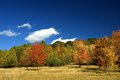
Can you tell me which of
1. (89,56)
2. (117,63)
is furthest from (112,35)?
(89,56)

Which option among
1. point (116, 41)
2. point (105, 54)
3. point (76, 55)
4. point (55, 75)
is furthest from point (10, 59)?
point (55, 75)

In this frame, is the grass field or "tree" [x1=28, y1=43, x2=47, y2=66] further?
"tree" [x1=28, y1=43, x2=47, y2=66]

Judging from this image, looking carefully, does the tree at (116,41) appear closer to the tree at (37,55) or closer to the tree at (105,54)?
the tree at (105,54)

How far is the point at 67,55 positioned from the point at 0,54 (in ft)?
109

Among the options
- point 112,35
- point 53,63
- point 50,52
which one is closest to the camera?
point 112,35

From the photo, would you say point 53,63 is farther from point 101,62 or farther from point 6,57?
point 101,62

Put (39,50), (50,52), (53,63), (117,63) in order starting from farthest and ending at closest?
(50,52)
(53,63)
(39,50)
(117,63)

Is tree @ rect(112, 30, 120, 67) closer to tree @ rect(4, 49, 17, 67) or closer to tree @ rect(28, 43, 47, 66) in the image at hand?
tree @ rect(28, 43, 47, 66)

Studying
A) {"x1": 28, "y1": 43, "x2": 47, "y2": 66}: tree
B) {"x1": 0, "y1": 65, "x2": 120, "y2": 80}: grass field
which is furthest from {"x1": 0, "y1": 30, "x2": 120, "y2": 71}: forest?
{"x1": 0, "y1": 65, "x2": 120, "y2": 80}: grass field

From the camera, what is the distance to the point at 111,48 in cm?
6894

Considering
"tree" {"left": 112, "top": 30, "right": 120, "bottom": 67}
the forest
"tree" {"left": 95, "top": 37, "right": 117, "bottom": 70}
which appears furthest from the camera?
"tree" {"left": 112, "top": 30, "right": 120, "bottom": 67}

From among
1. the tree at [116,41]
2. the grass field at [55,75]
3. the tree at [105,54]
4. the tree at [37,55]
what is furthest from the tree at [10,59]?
the grass field at [55,75]

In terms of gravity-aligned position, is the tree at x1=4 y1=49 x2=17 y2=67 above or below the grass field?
above

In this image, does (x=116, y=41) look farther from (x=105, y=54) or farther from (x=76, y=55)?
(x=76, y=55)
